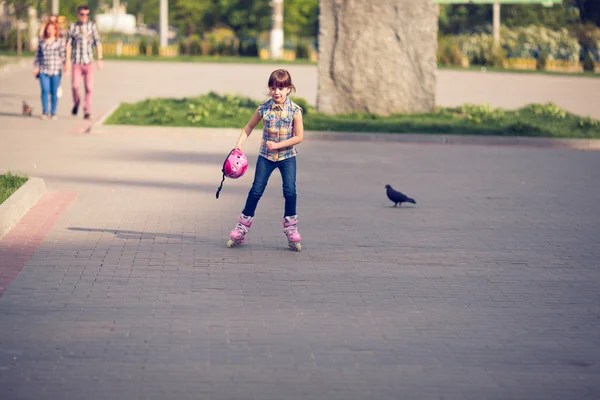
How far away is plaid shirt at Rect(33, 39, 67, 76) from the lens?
67.6ft

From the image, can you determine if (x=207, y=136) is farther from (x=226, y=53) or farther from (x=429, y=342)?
(x=226, y=53)

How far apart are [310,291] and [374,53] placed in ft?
48.5

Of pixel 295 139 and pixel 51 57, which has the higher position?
pixel 51 57

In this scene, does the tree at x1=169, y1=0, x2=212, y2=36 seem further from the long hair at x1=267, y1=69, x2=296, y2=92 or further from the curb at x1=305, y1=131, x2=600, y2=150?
the long hair at x1=267, y1=69, x2=296, y2=92

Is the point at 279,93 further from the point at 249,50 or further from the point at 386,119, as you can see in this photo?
the point at 249,50

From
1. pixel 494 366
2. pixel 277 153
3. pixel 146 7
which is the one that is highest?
pixel 146 7

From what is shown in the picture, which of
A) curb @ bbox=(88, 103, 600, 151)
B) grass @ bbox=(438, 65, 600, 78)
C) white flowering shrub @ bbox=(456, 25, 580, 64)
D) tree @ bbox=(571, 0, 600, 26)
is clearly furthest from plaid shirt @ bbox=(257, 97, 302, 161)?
tree @ bbox=(571, 0, 600, 26)

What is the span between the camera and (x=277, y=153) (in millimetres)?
9727

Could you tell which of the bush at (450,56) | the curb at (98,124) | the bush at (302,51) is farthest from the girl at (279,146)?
the bush at (302,51)

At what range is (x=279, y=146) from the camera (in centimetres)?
960

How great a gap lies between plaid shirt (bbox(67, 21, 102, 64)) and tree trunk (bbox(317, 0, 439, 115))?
4.64m

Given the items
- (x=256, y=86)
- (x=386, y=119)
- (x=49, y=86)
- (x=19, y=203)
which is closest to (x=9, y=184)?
(x=19, y=203)

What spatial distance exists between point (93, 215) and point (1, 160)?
4.60 m

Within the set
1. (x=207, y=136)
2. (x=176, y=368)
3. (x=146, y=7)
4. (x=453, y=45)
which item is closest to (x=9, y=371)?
(x=176, y=368)
